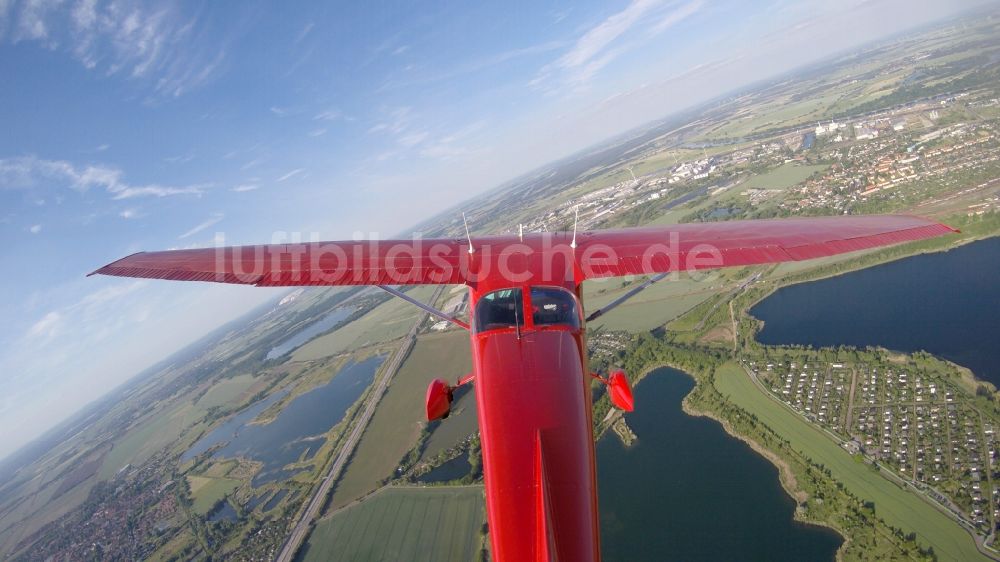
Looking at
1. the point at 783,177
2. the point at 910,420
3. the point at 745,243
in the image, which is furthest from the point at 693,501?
the point at 783,177

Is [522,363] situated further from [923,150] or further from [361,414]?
[923,150]

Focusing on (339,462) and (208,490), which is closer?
(339,462)

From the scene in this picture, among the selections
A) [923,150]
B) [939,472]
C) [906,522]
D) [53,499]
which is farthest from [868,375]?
[53,499]

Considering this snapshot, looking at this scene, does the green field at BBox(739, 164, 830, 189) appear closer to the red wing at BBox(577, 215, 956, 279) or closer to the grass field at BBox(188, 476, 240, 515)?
the red wing at BBox(577, 215, 956, 279)

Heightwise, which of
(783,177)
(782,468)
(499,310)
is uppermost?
(499,310)

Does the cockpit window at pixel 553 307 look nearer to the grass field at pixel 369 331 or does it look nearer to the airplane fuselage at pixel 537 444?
the airplane fuselage at pixel 537 444

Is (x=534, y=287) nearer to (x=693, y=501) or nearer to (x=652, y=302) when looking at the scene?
(x=693, y=501)

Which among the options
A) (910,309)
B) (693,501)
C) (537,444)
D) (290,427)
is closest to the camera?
(537,444)
